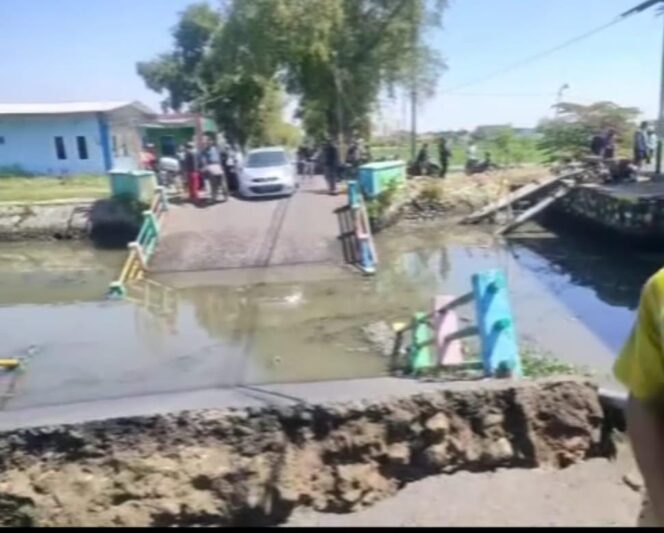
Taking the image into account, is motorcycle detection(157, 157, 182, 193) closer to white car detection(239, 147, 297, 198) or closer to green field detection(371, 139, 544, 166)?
white car detection(239, 147, 297, 198)

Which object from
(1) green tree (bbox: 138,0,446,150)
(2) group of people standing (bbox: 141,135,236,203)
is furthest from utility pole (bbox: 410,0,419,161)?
(2) group of people standing (bbox: 141,135,236,203)

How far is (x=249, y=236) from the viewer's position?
17.2 m

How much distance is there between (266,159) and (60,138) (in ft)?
49.6

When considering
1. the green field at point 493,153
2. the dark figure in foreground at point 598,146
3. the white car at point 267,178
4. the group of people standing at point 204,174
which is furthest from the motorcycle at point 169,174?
the dark figure in foreground at point 598,146

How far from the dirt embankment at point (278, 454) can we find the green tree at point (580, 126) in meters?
24.8

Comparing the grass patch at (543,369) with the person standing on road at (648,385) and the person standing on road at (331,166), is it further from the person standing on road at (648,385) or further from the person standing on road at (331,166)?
the person standing on road at (331,166)

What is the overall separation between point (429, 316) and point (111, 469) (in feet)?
14.0

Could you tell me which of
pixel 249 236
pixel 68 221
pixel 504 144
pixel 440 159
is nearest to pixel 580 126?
pixel 504 144

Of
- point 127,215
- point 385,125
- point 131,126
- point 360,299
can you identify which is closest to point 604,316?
point 360,299

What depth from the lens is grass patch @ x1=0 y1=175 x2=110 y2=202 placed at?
24.3 metres

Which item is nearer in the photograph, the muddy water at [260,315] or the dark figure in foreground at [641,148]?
the muddy water at [260,315]

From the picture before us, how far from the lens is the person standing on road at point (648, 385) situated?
1.72 meters

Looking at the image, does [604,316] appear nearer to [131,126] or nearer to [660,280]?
[660,280]

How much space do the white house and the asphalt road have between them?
14.5 metres
